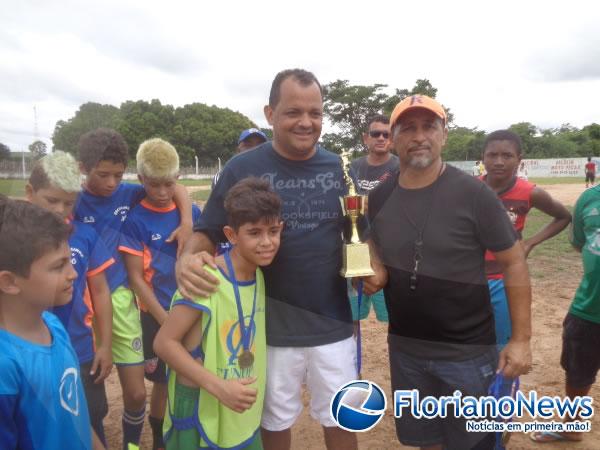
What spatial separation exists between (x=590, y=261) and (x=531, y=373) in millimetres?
1562

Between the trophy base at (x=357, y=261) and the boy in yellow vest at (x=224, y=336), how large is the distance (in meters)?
0.31

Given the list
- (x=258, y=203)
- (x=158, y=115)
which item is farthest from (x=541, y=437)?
(x=158, y=115)

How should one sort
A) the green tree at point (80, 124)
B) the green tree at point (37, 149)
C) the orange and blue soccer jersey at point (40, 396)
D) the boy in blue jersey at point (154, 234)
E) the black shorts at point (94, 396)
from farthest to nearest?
the boy in blue jersey at point (154, 234) → the black shorts at point (94, 396) → the green tree at point (80, 124) → the green tree at point (37, 149) → the orange and blue soccer jersey at point (40, 396)

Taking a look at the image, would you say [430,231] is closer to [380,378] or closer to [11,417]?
[11,417]

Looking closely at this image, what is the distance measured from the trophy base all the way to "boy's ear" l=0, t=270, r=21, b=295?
115cm

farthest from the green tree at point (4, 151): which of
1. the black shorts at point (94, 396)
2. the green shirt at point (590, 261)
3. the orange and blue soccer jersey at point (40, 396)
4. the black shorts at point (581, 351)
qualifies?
the black shorts at point (581, 351)

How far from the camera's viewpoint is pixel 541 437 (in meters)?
2.85

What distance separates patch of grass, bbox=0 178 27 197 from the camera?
1.39m

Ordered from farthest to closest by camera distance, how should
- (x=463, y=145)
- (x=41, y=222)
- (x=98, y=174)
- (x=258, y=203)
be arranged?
(x=463, y=145)
(x=98, y=174)
(x=258, y=203)
(x=41, y=222)

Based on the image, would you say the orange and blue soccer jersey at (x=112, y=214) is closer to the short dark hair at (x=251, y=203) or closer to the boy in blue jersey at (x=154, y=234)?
the boy in blue jersey at (x=154, y=234)

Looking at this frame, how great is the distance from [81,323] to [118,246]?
1.66 feet

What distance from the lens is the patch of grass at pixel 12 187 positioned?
1387 mm

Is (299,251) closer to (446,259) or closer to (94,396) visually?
(446,259)

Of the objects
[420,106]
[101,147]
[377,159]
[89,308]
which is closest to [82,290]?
[89,308]
